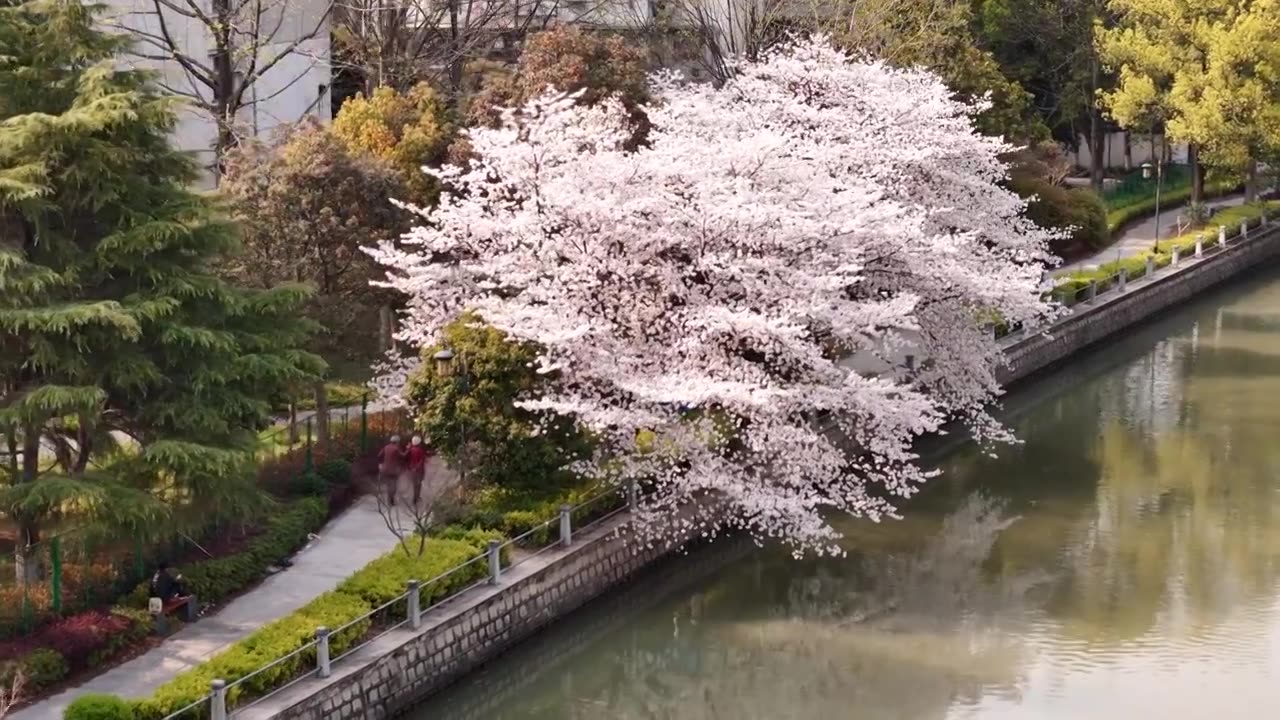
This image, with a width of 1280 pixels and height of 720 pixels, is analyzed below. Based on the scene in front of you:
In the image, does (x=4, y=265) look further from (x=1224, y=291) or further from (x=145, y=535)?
(x=1224, y=291)

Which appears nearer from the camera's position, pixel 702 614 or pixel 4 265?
pixel 4 265

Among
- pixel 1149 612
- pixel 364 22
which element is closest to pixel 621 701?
pixel 1149 612

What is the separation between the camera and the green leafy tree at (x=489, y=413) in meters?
23.8

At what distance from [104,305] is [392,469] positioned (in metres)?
5.88

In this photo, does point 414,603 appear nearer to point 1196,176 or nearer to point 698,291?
point 698,291

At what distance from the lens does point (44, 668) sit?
18000 mm

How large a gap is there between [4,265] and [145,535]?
11.0 ft

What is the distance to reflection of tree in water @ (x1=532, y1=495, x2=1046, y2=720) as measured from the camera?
21.6 metres

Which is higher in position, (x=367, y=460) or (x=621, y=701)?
(x=367, y=460)

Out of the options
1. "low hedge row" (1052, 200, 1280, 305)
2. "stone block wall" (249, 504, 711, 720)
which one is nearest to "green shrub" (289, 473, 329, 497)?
"stone block wall" (249, 504, 711, 720)

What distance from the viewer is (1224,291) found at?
51.9 m

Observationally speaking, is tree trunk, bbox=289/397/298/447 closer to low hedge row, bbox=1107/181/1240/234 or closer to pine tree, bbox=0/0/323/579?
pine tree, bbox=0/0/323/579

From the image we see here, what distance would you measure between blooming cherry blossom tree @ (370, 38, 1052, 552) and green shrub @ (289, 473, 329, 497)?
2768mm

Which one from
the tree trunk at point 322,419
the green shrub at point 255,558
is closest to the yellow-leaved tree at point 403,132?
the tree trunk at point 322,419
